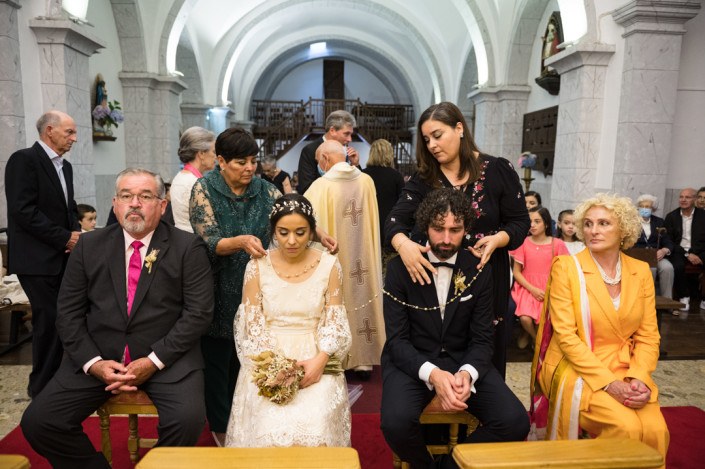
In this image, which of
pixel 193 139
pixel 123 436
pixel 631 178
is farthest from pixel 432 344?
pixel 631 178

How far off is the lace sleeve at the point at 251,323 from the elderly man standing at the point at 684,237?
236 inches

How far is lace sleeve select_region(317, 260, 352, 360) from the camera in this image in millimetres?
2490

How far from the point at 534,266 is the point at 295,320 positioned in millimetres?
2666

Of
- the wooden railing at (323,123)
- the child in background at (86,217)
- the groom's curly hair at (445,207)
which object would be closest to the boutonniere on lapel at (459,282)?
the groom's curly hair at (445,207)

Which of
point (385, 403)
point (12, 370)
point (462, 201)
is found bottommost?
point (12, 370)

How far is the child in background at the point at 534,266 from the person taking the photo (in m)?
4.32

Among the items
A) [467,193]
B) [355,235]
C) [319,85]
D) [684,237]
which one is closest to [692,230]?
[684,237]

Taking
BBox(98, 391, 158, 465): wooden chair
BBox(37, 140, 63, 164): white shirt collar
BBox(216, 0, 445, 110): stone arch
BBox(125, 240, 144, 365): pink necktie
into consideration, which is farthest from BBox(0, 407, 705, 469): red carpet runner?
BBox(216, 0, 445, 110): stone arch

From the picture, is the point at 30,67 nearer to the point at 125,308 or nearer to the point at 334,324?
the point at 125,308

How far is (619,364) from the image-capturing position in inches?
101

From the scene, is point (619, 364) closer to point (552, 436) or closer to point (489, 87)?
point (552, 436)

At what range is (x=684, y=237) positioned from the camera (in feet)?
21.5

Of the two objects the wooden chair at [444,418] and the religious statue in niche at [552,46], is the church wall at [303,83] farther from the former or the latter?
the wooden chair at [444,418]

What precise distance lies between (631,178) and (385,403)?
512 centimetres
